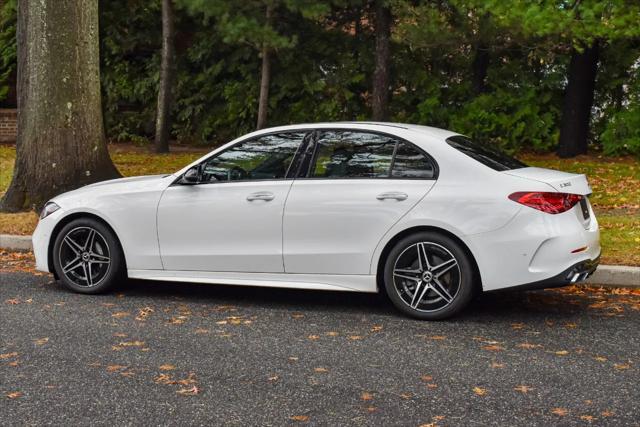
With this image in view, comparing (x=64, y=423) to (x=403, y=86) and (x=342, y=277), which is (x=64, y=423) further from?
(x=403, y=86)

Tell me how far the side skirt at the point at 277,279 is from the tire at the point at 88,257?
21 centimetres

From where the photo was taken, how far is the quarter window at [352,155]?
769 centimetres

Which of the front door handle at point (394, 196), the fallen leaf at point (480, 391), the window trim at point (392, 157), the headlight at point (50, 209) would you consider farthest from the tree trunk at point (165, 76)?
the fallen leaf at point (480, 391)

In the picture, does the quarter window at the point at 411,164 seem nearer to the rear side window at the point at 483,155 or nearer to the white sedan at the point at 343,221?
the white sedan at the point at 343,221

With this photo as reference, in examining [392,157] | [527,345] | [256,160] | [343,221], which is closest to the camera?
[527,345]

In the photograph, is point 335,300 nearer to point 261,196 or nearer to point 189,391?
point 261,196

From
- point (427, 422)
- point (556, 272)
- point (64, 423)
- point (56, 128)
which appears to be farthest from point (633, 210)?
point (64, 423)

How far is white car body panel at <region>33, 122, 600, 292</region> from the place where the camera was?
713 centimetres

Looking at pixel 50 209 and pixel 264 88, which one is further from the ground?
pixel 264 88

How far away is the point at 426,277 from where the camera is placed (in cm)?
732

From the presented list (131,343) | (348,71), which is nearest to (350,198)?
(131,343)

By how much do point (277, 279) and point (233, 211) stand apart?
2.17ft

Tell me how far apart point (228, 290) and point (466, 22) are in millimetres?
11552

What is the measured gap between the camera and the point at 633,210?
13.1 metres
